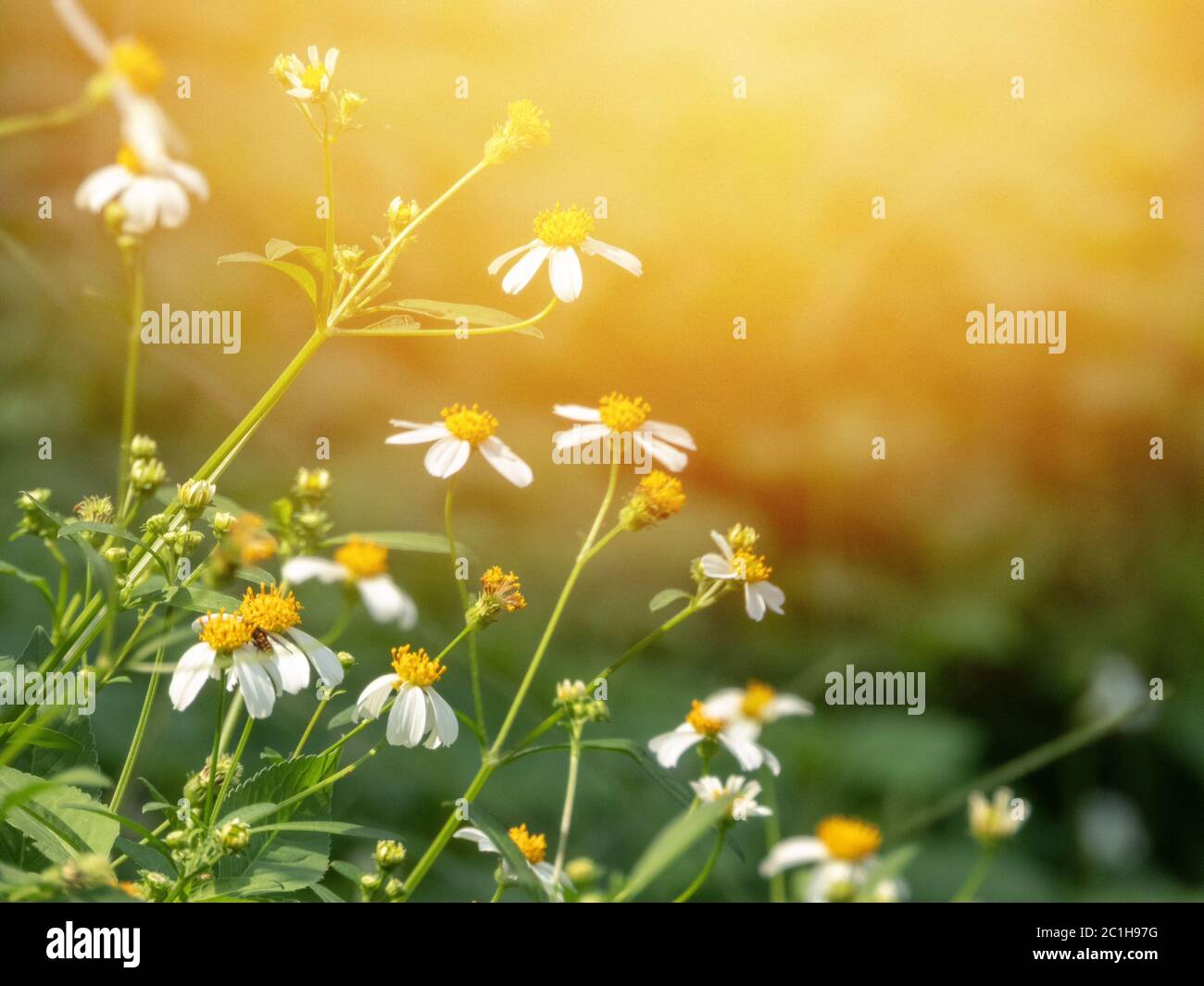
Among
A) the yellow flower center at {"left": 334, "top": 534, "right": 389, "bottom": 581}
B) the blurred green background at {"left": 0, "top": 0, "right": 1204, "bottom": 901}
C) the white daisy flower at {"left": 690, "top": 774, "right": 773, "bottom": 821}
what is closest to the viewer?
the yellow flower center at {"left": 334, "top": 534, "right": 389, "bottom": 581}

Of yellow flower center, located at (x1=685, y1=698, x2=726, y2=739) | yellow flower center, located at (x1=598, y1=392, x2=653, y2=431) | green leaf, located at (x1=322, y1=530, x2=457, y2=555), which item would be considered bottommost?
yellow flower center, located at (x1=685, y1=698, x2=726, y2=739)

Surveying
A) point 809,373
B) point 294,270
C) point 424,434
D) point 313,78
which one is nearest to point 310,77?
point 313,78

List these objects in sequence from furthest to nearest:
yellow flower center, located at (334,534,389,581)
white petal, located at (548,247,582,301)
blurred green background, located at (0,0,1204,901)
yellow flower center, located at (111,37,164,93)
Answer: blurred green background, located at (0,0,1204,901) < white petal, located at (548,247,582,301) < yellow flower center, located at (334,534,389,581) < yellow flower center, located at (111,37,164,93)

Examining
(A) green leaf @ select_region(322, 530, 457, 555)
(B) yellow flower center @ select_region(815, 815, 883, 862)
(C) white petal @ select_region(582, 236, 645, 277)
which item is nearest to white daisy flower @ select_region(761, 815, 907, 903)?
(B) yellow flower center @ select_region(815, 815, 883, 862)

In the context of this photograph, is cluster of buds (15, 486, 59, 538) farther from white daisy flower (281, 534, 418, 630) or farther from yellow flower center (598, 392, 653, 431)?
yellow flower center (598, 392, 653, 431)

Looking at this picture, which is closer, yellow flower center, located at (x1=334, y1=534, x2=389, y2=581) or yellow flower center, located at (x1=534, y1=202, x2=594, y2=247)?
yellow flower center, located at (x1=334, y1=534, x2=389, y2=581)

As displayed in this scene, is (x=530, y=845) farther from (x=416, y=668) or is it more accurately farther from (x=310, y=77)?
(x=310, y=77)

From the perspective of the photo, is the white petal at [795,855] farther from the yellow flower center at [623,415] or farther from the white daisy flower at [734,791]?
the yellow flower center at [623,415]
